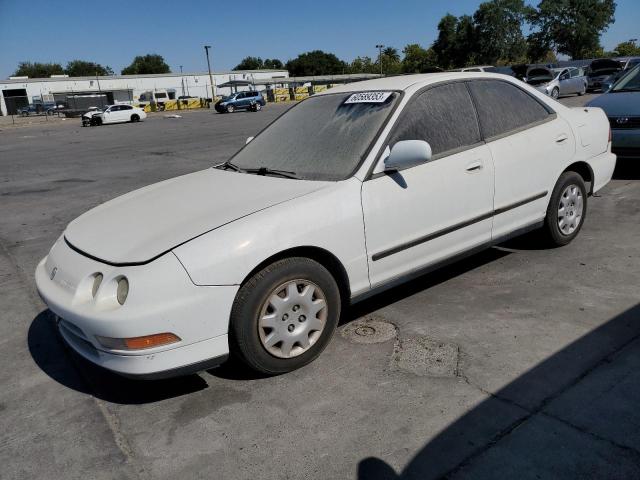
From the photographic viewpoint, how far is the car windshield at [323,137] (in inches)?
132

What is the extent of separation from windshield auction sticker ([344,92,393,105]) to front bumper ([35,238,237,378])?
170 cm

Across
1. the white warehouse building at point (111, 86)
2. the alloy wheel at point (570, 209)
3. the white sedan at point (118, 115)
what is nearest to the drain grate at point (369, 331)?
the alloy wheel at point (570, 209)

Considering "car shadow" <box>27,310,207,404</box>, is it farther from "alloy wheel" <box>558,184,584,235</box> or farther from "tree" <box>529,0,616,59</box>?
"tree" <box>529,0,616,59</box>

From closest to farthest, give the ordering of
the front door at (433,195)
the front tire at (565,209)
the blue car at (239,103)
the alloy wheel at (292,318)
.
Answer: the alloy wheel at (292,318) < the front door at (433,195) < the front tire at (565,209) < the blue car at (239,103)

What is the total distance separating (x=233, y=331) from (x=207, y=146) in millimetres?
13559

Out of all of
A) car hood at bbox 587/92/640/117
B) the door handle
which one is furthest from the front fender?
car hood at bbox 587/92/640/117

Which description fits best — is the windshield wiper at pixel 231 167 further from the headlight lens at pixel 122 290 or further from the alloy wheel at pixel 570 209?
the alloy wheel at pixel 570 209

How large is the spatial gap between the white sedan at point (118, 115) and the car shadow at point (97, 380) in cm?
3400

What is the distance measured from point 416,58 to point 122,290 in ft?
366

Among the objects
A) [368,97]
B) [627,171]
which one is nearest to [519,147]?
[368,97]

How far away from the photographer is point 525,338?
321cm

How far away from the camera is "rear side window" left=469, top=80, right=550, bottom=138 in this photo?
3.94 m

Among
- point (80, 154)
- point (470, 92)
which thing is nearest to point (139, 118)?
point (80, 154)

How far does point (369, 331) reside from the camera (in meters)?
3.49
